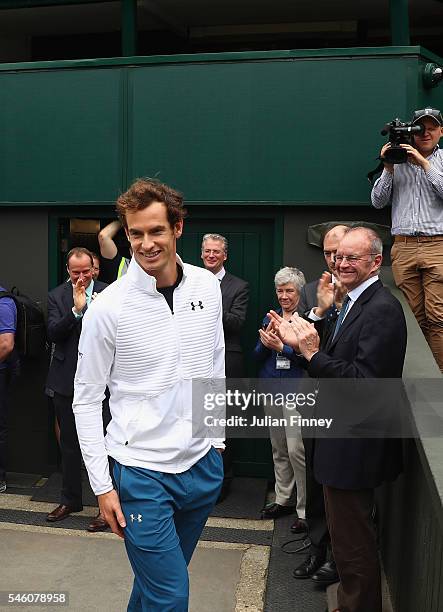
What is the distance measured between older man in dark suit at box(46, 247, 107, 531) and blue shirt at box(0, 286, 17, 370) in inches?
14.1

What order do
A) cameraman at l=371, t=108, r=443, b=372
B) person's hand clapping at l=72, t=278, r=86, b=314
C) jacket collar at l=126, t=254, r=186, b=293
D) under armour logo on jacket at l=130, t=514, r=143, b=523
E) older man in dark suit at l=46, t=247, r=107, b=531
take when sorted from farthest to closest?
older man in dark suit at l=46, t=247, r=107, b=531 → person's hand clapping at l=72, t=278, r=86, b=314 → cameraman at l=371, t=108, r=443, b=372 → jacket collar at l=126, t=254, r=186, b=293 → under armour logo on jacket at l=130, t=514, r=143, b=523

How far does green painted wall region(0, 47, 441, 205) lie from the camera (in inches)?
251

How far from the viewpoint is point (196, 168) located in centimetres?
670

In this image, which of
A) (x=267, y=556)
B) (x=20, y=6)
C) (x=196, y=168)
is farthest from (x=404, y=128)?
(x=20, y=6)

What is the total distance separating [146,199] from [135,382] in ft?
2.46

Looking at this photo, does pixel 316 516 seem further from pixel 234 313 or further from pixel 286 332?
pixel 234 313

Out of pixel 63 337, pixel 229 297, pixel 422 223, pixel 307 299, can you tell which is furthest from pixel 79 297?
pixel 422 223

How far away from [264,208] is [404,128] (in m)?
1.60

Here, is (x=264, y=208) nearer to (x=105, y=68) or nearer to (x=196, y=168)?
(x=196, y=168)

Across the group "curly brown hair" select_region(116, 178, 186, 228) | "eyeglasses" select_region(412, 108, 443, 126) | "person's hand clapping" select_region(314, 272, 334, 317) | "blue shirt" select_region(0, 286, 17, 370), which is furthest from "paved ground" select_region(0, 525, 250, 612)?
"eyeglasses" select_region(412, 108, 443, 126)

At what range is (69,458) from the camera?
599cm

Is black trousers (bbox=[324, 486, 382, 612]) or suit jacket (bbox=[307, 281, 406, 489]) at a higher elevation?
suit jacket (bbox=[307, 281, 406, 489])

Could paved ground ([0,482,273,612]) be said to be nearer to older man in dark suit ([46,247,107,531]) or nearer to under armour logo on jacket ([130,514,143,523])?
older man in dark suit ([46,247,107,531])

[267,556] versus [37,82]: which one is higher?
[37,82]
